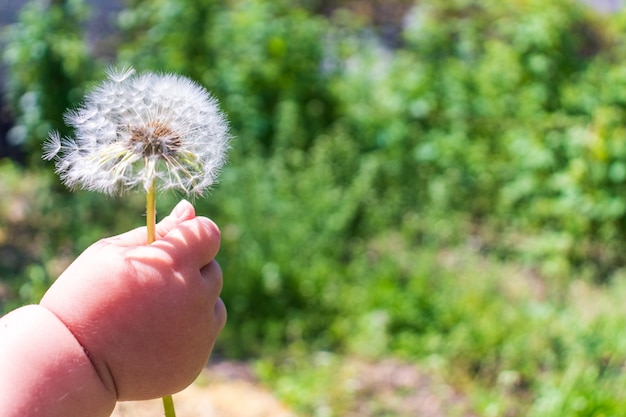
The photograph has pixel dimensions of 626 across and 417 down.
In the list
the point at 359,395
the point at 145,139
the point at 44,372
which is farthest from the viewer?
the point at 359,395

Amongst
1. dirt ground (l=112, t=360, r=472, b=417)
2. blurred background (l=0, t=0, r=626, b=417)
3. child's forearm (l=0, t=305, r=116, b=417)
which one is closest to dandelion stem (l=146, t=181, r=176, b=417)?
child's forearm (l=0, t=305, r=116, b=417)

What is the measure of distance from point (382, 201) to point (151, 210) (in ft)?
12.9

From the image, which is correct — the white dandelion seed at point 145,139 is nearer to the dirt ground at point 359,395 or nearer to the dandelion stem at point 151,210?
the dandelion stem at point 151,210

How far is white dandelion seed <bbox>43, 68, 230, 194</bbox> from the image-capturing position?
3.56ft

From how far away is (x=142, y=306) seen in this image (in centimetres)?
100

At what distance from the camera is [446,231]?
470 cm

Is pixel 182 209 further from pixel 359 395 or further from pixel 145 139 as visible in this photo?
pixel 359 395

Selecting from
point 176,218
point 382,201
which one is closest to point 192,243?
point 176,218

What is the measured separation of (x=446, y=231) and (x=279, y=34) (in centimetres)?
196

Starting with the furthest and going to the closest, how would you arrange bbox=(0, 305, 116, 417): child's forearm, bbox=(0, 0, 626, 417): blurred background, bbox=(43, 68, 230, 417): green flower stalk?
bbox=(0, 0, 626, 417): blurred background, bbox=(43, 68, 230, 417): green flower stalk, bbox=(0, 305, 116, 417): child's forearm

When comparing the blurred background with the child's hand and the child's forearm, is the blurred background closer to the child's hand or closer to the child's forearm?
the child's hand

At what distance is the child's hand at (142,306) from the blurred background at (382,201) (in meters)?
2.19

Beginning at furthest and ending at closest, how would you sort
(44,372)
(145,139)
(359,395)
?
(359,395) < (145,139) < (44,372)

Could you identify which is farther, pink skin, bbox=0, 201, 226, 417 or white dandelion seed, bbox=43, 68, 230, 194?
white dandelion seed, bbox=43, 68, 230, 194
